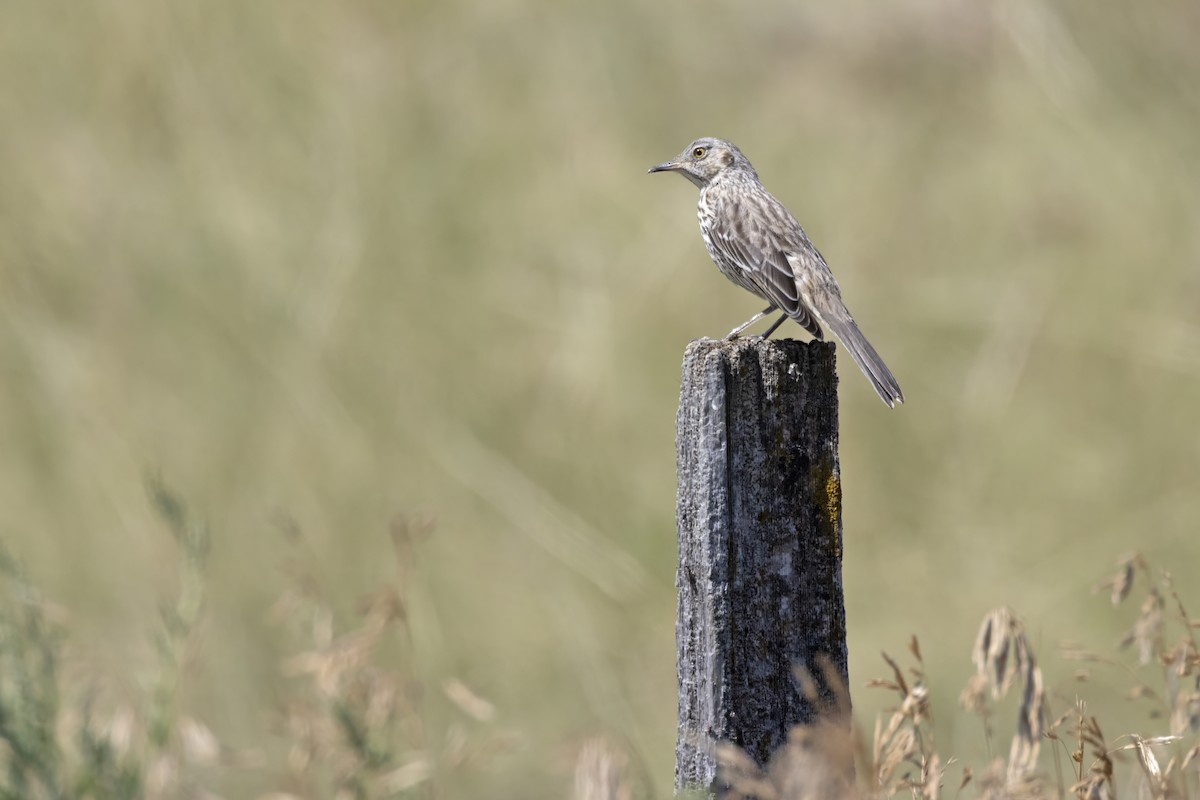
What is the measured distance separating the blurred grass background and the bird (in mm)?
4224

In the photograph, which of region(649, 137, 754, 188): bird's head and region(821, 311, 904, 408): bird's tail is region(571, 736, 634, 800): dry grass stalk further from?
region(649, 137, 754, 188): bird's head

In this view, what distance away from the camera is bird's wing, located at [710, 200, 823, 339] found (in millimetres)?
5664

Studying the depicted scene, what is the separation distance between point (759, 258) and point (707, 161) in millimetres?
1338

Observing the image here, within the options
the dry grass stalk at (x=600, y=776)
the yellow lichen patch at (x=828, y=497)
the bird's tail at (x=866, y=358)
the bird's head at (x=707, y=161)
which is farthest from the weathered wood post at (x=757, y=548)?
the bird's head at (x=707, y=161)

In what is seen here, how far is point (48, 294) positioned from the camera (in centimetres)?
1212

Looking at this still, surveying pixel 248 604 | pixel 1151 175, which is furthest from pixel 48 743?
pixel 1151 175

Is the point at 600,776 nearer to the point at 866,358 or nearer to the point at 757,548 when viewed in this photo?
the point at 757,548

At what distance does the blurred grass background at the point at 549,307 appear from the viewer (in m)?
10.2

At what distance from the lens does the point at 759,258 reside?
590cm

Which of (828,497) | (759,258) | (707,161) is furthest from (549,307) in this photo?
(828,497)

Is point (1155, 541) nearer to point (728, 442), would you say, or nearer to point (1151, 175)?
point (1151, 175)

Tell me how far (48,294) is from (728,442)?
9.83 m

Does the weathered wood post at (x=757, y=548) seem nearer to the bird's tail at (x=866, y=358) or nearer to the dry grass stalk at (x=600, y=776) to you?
the dry grass stalk at (x=600, y=776)

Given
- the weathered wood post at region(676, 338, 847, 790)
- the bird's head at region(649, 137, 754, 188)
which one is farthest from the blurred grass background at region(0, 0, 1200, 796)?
the weathered wood post at region(676, 338, 847, 790)
